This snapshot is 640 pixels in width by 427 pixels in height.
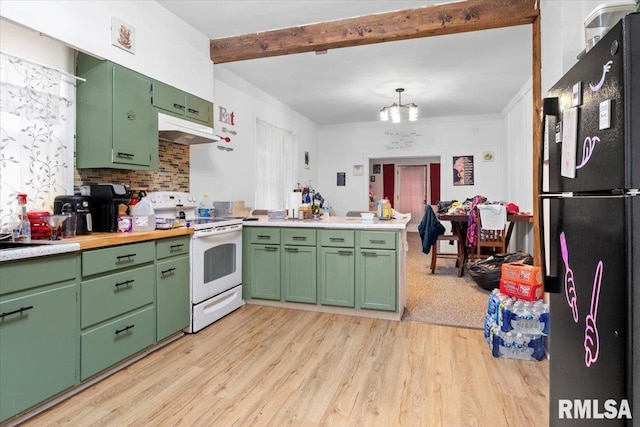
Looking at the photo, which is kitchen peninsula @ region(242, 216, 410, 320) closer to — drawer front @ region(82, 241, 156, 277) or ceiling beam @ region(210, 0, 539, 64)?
drawer front @ region(82, 241, 156, 277)

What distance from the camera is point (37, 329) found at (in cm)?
177

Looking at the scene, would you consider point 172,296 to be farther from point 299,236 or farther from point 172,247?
point 299,236

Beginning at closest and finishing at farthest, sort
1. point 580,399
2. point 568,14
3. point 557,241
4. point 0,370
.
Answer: point 580,399 → point 557,241 → point 0,370 → point 568,14

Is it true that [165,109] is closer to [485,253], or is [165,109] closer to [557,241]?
[557,241]

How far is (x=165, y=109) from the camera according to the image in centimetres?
300

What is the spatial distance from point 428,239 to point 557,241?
144 inches

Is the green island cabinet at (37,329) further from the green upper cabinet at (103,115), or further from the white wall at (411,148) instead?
the white wall at (411,148)

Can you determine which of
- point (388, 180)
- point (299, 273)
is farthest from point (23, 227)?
point (388, 180)

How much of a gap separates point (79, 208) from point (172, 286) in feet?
2.68

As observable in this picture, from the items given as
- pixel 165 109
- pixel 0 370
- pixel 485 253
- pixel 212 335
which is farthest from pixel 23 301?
pixel 485 253

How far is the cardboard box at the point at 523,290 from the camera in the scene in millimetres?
2504

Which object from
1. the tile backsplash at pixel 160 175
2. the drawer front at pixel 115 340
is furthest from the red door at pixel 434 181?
the drawer front at pixel 115 340

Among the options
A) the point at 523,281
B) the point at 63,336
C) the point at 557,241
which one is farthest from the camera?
the point at 523,281

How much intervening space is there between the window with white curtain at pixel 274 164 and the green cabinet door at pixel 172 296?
2423 mm
